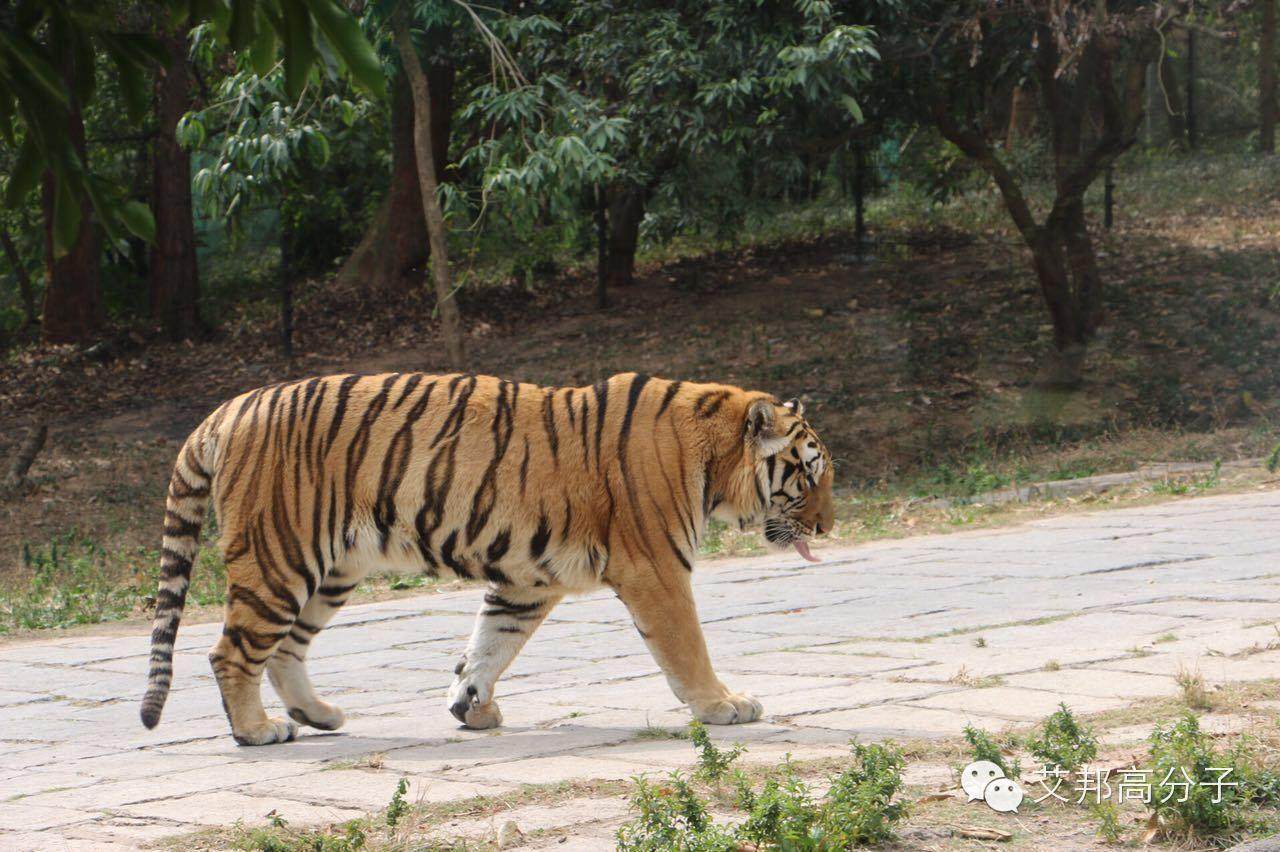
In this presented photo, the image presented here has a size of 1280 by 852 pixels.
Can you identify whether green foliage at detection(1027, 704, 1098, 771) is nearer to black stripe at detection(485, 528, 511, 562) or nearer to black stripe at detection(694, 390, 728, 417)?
black stripe at detection(694, 390, 728, 417)

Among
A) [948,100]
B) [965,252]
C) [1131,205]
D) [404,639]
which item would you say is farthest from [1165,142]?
[404,639]

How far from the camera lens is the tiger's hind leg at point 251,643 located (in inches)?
219

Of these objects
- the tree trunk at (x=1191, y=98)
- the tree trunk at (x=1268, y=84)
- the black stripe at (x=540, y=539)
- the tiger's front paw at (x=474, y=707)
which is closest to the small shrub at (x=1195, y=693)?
the black stripe at (x=540, y=539)

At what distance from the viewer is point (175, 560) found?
5801 mm

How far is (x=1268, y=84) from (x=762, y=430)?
23911 mm

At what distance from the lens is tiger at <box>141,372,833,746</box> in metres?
5.68

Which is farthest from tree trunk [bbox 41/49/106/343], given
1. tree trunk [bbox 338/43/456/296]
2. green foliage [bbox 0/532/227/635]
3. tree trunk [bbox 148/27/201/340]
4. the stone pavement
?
the stone pavement

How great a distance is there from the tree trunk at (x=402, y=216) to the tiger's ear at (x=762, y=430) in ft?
48.1

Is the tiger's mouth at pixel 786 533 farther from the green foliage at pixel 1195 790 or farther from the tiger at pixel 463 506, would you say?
the green foliage at pixel 1195 790

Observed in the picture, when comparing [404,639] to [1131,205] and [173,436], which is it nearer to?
[173,436]

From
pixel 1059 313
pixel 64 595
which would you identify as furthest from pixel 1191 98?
pixel 64 595

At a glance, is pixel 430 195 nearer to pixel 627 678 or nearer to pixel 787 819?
pixel 627 678

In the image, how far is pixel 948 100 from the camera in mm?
16844

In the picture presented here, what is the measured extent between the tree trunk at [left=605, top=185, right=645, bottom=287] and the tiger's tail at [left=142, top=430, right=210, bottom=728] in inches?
571
